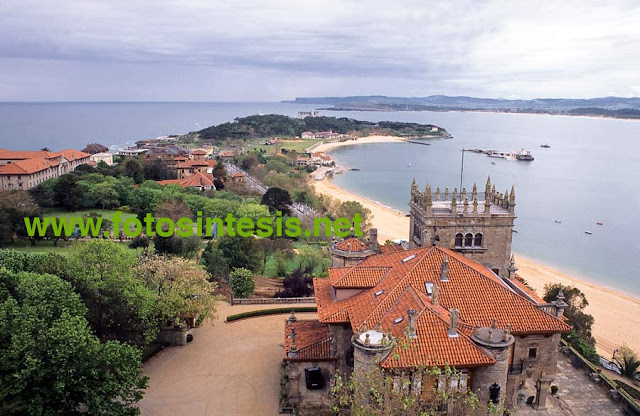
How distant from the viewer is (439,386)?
835 inches

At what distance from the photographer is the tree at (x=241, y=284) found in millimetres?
44500

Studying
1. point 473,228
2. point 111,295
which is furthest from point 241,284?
point 473,228

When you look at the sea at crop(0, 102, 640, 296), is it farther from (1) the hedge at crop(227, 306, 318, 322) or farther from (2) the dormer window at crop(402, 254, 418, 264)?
(2) the dormer window at crop(402, 254, 418, 264)

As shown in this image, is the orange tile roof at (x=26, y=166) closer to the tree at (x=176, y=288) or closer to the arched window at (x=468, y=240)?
the tree at (x=176, y=288)

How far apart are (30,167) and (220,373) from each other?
264 feet

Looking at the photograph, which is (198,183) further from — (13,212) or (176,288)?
(176,288)

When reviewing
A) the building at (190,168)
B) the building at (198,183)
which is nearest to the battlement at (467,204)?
the building at (198,183)

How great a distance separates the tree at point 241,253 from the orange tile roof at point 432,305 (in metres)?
23.5

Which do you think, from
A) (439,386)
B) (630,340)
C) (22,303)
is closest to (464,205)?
(439,386)

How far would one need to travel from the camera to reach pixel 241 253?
52594 millimetres

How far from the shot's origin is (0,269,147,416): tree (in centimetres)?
2125

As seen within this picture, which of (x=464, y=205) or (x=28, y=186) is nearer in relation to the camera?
(x=464, y=205)

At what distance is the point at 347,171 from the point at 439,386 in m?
135

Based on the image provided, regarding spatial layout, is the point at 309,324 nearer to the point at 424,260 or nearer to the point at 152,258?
the point at 424,260
